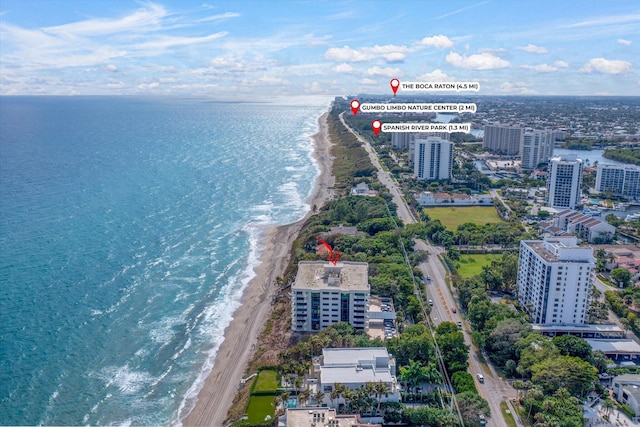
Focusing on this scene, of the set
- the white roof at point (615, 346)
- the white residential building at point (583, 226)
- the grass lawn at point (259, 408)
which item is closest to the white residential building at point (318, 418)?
the grass lawn at point (259, 408)

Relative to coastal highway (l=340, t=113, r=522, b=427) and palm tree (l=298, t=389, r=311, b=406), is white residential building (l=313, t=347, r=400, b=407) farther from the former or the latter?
coastal highway (l=340, t=113, r=522, b=427)

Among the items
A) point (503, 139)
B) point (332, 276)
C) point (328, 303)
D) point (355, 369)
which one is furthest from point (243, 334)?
point (503, 139)

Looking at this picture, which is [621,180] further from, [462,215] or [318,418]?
[318,418]

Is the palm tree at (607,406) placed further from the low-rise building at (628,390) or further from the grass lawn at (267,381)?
the grass lawn at (267,381)

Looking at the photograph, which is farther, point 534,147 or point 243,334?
point 534,147

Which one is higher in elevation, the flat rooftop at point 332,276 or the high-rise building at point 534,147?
the high-rise building at point 534,147

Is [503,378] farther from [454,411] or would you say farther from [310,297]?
[310,297]
